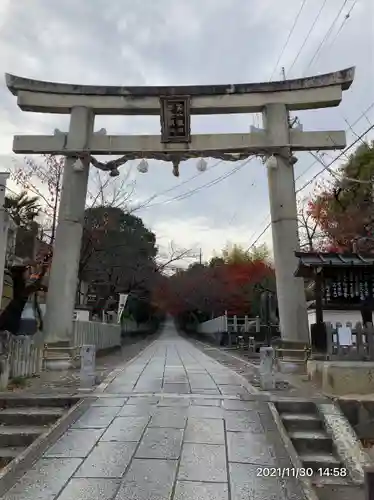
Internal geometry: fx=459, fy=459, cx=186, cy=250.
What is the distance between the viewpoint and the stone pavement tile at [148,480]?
4.20m

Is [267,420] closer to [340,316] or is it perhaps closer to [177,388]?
[177,388]

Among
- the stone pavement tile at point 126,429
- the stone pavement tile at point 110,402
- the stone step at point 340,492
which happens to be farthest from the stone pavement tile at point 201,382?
the stone step at point 340,492

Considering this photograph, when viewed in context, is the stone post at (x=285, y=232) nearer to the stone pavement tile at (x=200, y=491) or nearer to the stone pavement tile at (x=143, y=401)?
the stone pavement tile at (x=143, y=401)

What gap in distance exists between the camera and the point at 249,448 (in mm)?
5543

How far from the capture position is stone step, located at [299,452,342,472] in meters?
5.89

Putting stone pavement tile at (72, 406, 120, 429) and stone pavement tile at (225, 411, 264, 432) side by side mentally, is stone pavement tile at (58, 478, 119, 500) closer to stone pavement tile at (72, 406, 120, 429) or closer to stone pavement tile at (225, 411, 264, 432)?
stone pavement tile at (72, 406, 120, 429)

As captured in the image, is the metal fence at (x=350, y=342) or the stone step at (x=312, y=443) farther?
the metal fence at (x=350, y=342)

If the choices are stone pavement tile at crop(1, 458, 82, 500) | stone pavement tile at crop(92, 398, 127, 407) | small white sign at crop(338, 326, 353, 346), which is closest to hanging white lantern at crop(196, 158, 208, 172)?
small white sign at crop(338, 326, 353, 346)

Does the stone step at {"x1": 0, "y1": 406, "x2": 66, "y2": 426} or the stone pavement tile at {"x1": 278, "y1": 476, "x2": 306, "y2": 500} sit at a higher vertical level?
the stone step at {"x1": 0, "y1": 406, "x2": 66, "y2": 426}

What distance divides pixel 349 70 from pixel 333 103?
1038mm

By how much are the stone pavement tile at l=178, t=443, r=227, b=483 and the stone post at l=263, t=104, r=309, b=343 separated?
8.08m

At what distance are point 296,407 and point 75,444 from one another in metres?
3.65

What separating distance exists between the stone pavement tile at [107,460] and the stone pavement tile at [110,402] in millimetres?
2058

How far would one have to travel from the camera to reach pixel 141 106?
47.0ft
